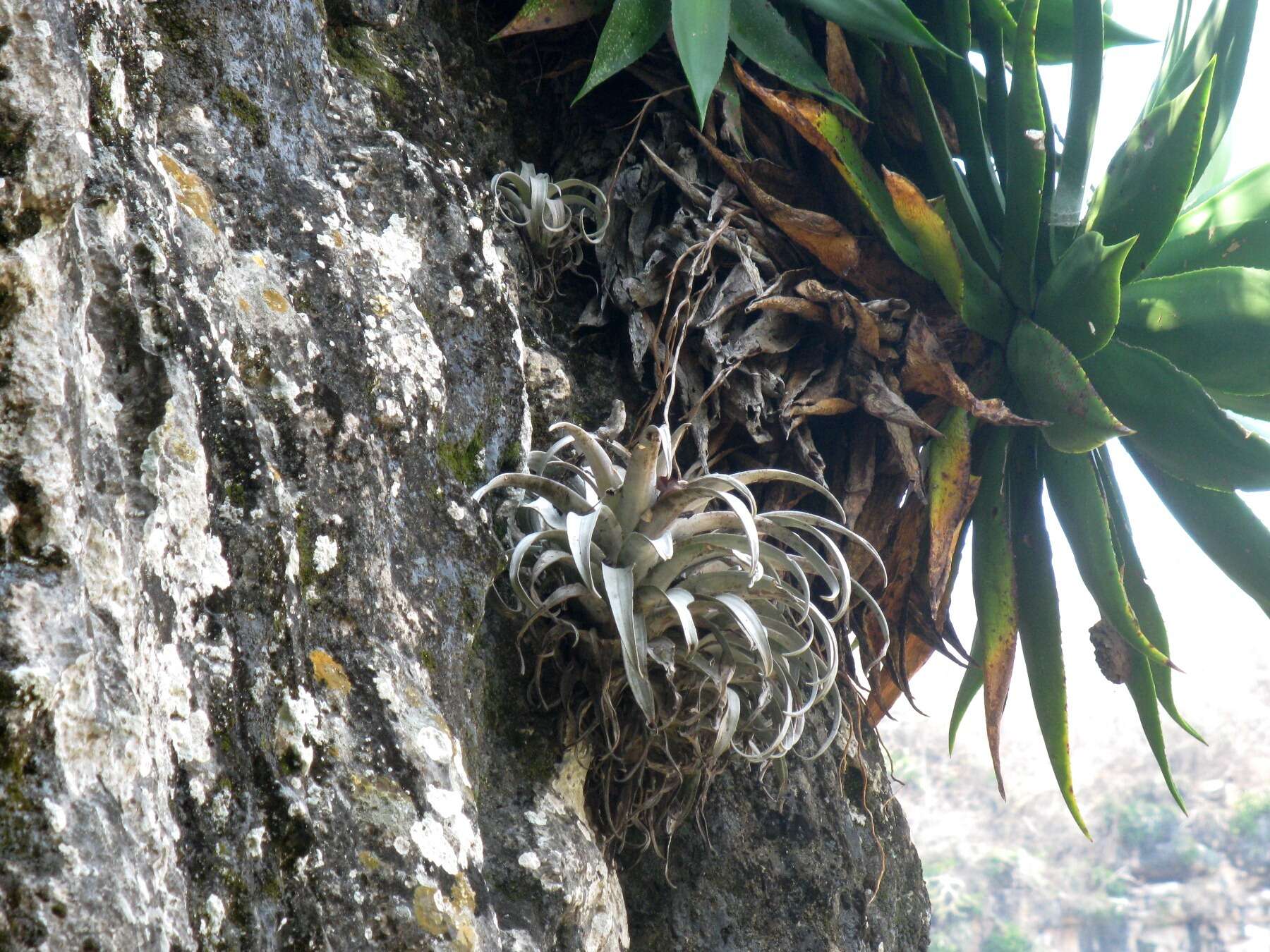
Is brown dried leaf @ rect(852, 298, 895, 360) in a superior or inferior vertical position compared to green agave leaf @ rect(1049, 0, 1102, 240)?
inferior

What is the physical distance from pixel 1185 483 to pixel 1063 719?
390mm

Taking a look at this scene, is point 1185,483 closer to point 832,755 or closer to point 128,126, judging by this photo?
point 832,755

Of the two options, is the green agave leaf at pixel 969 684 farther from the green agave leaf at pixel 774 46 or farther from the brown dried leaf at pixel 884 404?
Answer: the green agave leaf at pixel 774 46

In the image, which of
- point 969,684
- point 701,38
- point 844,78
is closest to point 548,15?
point 701,38

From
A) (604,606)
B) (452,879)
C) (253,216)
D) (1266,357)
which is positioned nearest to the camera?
(452,879)

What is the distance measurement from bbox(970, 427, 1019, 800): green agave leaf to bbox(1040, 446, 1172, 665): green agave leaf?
0.08 metres

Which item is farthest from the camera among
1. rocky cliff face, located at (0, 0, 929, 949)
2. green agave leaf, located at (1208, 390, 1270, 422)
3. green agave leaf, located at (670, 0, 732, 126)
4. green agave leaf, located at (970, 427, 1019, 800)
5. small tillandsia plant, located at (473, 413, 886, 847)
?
green agave leaf, located at (1208, 390, 1270, 422)

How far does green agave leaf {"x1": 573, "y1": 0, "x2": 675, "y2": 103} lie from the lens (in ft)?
4.38

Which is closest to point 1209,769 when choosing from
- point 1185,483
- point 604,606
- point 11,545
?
point 1185,483

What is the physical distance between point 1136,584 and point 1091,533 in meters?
0.17

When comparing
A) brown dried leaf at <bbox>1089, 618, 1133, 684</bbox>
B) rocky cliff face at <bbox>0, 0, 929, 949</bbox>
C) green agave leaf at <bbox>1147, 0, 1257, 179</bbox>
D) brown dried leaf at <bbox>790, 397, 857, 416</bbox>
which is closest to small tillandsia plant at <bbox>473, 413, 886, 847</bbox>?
rocky cliff face at <bbox>0, 0, 929, 949</bbox>

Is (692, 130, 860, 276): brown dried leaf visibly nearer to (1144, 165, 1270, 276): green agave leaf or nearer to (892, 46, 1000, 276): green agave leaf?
(892, 46, 1000, 276): green agave leaf

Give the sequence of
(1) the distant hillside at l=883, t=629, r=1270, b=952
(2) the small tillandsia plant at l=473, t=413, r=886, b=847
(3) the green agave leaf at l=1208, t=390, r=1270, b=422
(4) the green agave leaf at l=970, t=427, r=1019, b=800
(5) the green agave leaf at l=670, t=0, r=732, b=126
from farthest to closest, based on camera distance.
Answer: (1) the distant hillside at l=883, t=629, r=1270, b=952
(3) the green agave leaf at l=1208, t=390, r=1270, b=422
(4) the green agave leaf at l=970, t=427, r=1019, b=800
(5) the green agave leaf at l=670, t=0, r=732, b=126
(2) the small tillandsia plant at l=473, t=413, r=886, b=847

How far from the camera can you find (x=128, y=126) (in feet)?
2.62
